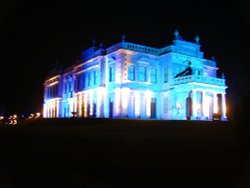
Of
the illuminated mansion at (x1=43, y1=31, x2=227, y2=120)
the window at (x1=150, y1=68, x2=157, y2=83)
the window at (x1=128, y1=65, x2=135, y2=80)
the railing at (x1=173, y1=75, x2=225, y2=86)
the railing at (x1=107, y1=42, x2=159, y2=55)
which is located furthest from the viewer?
the window at (x1=150, y1=68, x2=157, y2=83)

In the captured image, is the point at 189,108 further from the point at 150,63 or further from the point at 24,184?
the point at 24,184

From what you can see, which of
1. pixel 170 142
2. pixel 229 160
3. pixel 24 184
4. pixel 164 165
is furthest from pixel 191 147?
pixel 24 184

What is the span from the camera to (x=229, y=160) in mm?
11117

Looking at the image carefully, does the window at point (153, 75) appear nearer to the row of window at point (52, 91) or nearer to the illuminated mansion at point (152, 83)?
the illuminated mansion at point (152, 83)

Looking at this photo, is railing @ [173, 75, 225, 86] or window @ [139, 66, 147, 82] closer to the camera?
railing @ [173, 75, 225, 86]

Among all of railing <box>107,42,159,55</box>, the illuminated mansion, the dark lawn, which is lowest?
the dark lawn

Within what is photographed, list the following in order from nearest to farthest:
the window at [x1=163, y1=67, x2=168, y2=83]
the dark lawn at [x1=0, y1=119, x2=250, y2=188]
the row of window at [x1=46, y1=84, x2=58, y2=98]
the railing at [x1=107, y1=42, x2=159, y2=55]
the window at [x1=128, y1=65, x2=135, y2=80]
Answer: the dark lawn at [x1=0, y1=119, x2=250, y2=188], the railing at [x1=107, y1=42, x2=159, y2=55], the window at [x1=128, y1=65, x2=135, y2=80], the window at [x1=163, y1=67, x2=168, y2=83], the row of window at [x1=46, y1=84, x2=58, y2=98]

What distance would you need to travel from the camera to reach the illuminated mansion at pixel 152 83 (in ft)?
126

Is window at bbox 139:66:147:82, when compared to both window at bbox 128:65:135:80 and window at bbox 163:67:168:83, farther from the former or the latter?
window at bbox 163:67:168:83

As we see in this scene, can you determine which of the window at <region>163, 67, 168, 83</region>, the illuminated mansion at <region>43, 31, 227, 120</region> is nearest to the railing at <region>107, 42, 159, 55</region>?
the illuminated mansion at <region>43, 31, 227, 120</region>

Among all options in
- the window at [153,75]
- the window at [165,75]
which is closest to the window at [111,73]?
the window at [153,75]

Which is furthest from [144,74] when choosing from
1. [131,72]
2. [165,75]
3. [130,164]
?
[130,164]

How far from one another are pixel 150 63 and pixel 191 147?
28.7 meters

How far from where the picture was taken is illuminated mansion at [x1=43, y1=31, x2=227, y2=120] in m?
38.3
